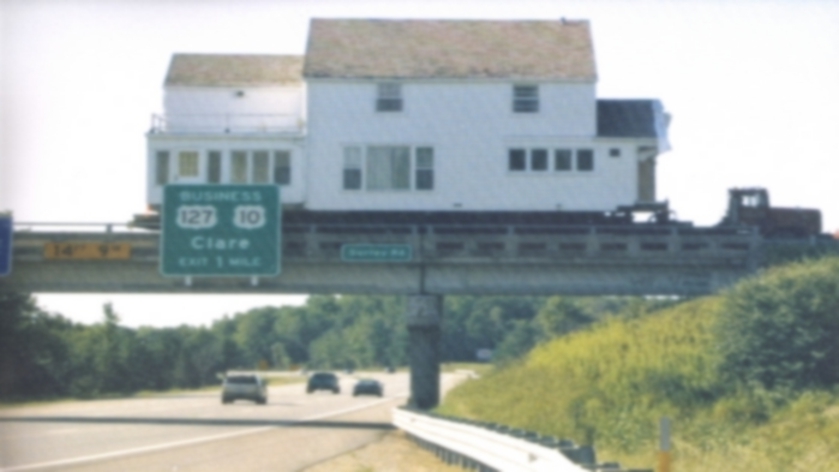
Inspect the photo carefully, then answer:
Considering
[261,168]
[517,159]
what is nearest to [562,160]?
[517,159]

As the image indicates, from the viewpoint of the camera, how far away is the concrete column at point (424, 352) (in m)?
41.1

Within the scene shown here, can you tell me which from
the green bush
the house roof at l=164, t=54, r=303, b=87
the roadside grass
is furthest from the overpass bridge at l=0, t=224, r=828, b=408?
the green bush

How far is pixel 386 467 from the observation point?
76.1ft

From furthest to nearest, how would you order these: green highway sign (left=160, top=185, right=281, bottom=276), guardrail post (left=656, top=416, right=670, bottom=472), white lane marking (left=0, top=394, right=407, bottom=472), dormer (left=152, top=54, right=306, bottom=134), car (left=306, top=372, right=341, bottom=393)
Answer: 1. car (left=306, top=372, right=341, bottom=393)
2. dormer (left=152, top=54, right=306, bottom=134)
3. green highway sign (left=160, top=185, right=281, bottom=276)
4. white lane marking (left=0, top=394, right=407, bottom=472)
5. guardrail post (left=656, top=416, right=670, bottom=472)

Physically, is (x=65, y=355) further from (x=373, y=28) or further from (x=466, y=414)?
(x=466, y=414)

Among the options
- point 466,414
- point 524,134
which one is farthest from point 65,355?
point 466,414

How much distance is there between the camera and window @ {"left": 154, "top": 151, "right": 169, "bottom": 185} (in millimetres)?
44094

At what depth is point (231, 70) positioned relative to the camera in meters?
47.0

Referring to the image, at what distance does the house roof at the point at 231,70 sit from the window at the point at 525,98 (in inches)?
272

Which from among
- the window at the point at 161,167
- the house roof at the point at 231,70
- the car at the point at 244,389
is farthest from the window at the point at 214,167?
the car at the point at 244,389

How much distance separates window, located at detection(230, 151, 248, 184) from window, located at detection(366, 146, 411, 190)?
3.76m

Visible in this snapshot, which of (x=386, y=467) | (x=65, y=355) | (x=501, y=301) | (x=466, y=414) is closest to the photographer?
(x=386, y=467)

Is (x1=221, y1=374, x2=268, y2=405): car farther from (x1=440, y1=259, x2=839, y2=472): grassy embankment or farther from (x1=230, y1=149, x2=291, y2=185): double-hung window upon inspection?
(x1=440, y1=259, x2=839, y2=472): grassy embankment

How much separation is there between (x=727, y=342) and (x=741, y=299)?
3.03ft
